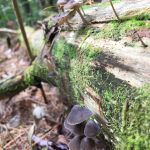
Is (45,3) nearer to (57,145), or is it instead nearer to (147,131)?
(57,145)

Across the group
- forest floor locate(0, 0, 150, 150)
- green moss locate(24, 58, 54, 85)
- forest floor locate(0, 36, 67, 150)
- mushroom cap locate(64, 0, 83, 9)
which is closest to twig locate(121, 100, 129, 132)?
forest floor locate(0, 0, 150, 150)

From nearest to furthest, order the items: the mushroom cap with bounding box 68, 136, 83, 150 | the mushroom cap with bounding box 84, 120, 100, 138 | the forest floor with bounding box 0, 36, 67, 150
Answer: the mushroom cap with bounding box 84, 120, 100, 138
the mushroom cap with bounding box 68, 136, 83, 150
the forest floor with bounding box 0, 36, 67, 150

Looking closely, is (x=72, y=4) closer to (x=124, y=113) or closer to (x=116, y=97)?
(x=116, y=97)

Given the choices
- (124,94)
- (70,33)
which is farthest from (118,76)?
(70,33)

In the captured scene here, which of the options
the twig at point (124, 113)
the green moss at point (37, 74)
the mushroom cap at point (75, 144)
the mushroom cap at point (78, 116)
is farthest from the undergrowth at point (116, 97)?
the green moss at point (37, 74)

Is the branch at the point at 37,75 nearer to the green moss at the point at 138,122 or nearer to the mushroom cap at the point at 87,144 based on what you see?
the mushroom cap at the point at 87,144

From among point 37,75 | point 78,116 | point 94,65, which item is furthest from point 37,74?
point 78,116

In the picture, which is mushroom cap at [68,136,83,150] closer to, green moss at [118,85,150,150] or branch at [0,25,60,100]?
green moss at [118,85,150,150]
